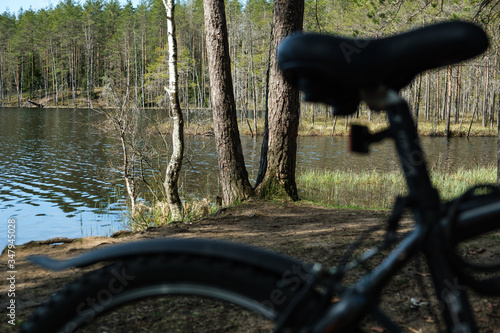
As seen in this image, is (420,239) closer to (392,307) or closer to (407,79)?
(407,79)

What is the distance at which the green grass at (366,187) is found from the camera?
11.1 metres

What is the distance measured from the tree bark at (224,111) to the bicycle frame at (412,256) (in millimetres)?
6771

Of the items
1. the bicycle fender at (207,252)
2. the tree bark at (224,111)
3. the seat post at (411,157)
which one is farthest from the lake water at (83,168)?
the seat post at (411,157)

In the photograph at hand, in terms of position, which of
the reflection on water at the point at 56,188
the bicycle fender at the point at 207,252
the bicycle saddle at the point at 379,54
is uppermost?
the bicycle saddle at the point at 379,54

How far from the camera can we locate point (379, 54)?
1.09 meters

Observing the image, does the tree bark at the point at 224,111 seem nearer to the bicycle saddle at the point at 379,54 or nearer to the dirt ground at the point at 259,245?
the dirt ground at the point at 259,245

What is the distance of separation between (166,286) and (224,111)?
6.90 metres

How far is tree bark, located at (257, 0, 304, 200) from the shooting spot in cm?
745

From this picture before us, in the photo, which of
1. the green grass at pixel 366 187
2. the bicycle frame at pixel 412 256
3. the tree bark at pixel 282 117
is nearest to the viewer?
the bicycle frame at pixel 412 256

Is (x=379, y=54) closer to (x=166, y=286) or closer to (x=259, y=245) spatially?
(x=166, y=286)

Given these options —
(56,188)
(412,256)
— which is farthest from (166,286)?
(56,188)

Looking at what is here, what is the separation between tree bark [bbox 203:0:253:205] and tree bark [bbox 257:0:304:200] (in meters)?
0.48

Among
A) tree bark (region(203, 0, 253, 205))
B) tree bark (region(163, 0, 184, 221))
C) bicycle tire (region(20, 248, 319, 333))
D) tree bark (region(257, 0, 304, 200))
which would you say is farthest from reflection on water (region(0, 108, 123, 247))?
bicycle tire (region(20, 248, 319, 333))

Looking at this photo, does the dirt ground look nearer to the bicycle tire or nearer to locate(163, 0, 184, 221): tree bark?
the bicycle tire
